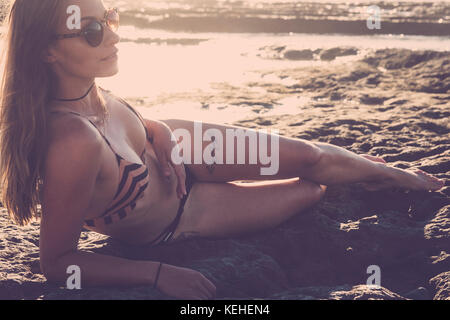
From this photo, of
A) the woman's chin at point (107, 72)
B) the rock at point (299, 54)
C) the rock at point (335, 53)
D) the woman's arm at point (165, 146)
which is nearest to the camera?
the woman's chin at point (107, 72)

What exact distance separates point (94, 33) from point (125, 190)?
0.65 meters

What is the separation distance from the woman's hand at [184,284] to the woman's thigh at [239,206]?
49 centimetres

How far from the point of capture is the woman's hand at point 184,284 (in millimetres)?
2314

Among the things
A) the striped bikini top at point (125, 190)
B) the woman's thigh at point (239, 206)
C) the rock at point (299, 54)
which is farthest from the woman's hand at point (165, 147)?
the rock at point (299, 54)

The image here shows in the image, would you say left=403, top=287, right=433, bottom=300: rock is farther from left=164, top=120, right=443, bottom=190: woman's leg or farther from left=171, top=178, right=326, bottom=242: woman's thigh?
left=164, top=120, right=443, bottom=190: woman's leg

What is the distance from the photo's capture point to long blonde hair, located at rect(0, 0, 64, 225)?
7.59 ft

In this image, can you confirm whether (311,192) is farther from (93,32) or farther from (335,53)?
(335,53)

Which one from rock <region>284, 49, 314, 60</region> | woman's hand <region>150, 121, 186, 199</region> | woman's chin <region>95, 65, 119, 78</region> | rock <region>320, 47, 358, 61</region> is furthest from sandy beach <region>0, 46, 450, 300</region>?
rock <region>284, 49, 314, 60</region>

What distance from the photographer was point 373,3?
21.2m

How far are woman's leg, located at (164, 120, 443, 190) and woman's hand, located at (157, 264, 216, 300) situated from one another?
84 centimetres

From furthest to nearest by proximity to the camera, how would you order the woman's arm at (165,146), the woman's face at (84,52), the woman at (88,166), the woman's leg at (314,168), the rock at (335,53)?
the rock at (335,53), the woman's leg at (314,168), the woman's arm at (165,146), the woman's face at (84,52), the woman at (88,166)

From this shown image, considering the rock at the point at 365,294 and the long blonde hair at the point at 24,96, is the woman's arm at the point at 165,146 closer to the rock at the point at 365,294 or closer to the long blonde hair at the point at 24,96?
the long blonde hair at the point at 24,96
